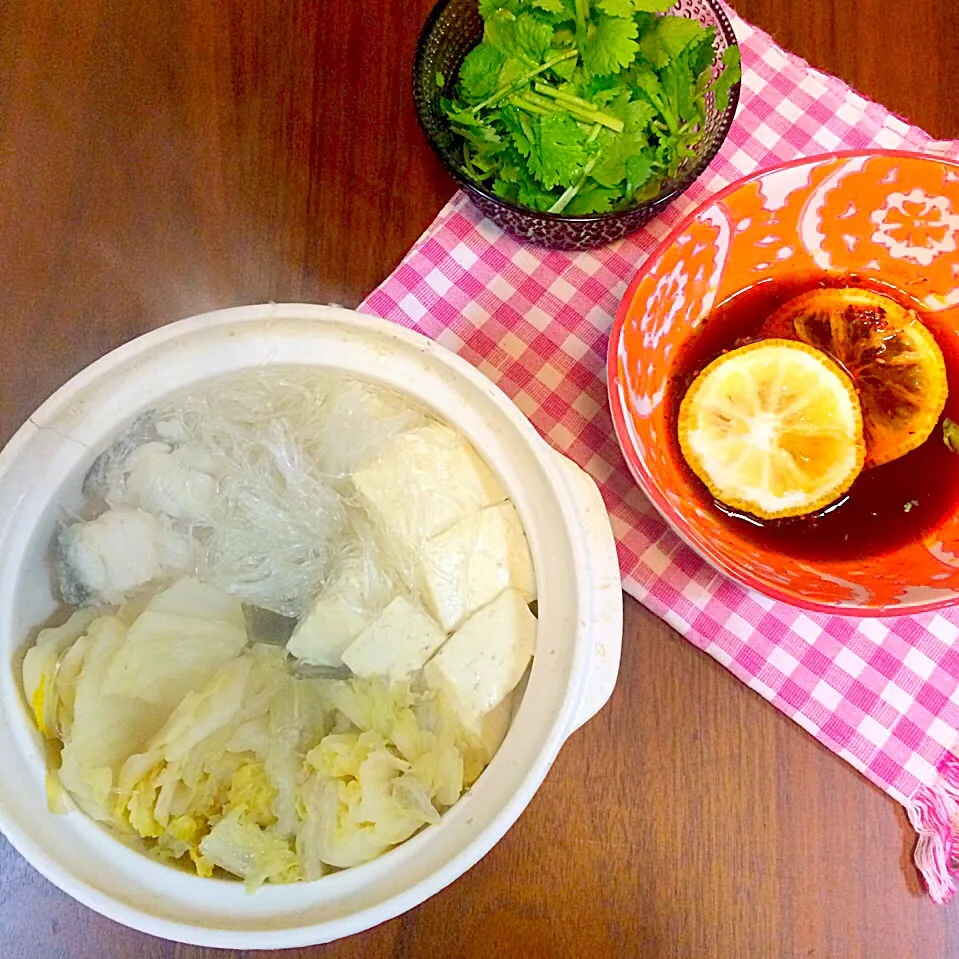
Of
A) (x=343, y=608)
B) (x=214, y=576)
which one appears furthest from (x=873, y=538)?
(x=214, y=576)

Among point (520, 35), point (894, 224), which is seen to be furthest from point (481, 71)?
point (894, 224)

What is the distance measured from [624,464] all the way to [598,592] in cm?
24

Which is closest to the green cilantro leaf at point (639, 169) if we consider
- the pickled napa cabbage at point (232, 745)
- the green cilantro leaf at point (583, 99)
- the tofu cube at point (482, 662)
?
the green cilantro leaf at point (583, 99)

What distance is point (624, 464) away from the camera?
1.10m

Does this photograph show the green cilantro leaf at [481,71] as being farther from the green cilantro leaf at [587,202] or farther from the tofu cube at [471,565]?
the tofu cube at [471,565]

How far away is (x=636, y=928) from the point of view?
1005mm

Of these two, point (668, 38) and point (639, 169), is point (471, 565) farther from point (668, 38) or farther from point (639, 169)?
point (668, 38)

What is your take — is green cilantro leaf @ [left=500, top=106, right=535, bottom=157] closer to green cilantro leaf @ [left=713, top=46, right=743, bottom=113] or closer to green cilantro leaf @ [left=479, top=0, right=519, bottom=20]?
green cilantro leaf @ [left=479, top=0, right=519, bottom=20]

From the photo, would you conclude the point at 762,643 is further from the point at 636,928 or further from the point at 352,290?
the point at 352,290

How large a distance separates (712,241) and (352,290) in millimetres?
472

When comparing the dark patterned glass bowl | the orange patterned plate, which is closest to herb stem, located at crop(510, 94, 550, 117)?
the dark patterned glass bowl

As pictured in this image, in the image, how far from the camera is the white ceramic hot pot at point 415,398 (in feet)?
2.60

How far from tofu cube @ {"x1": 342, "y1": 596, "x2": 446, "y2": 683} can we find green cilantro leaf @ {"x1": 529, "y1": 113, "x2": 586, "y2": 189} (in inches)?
21.7

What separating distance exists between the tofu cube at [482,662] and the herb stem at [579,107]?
1.96 ft
